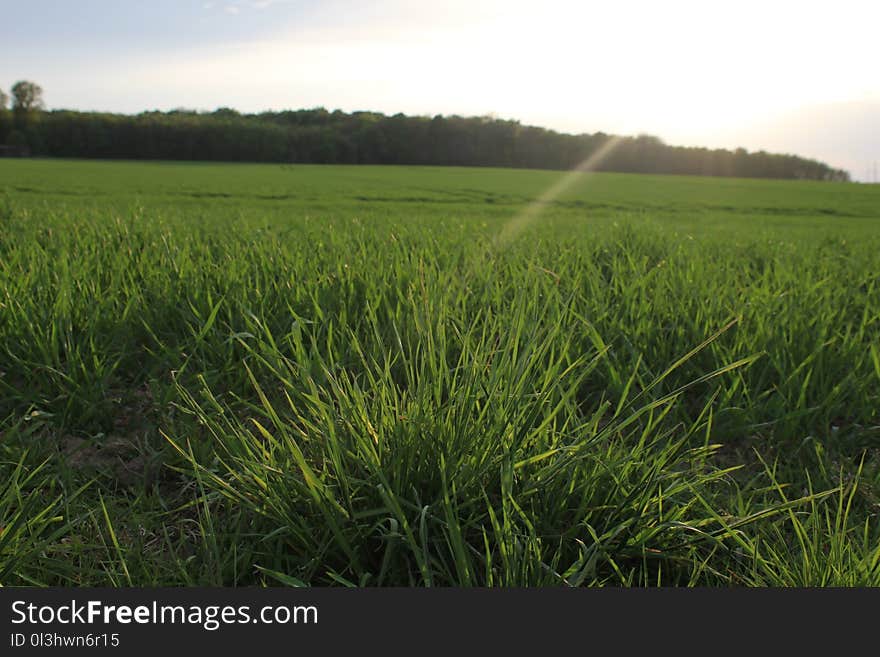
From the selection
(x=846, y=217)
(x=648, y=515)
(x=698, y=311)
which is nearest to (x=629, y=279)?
(x=698, y=311)

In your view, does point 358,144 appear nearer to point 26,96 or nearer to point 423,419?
point 26,96

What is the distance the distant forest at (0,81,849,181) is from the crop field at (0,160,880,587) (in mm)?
62025

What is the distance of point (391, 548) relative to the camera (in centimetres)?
129

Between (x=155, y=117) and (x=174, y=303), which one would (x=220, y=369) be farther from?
(x=155, y=117)

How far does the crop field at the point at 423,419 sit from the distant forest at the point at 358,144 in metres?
62.0

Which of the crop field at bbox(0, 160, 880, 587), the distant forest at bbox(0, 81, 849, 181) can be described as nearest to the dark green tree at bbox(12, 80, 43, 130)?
the distant forest at bbox(0, 81, 849, 181)

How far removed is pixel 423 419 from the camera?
1380 mm

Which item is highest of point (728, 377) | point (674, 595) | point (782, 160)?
point (782, 160)

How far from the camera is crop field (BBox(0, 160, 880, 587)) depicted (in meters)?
1.35

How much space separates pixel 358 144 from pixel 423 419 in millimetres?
66583

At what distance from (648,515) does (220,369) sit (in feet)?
5.62

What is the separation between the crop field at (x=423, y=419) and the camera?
1349 mm

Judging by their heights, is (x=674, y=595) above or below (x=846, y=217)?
below

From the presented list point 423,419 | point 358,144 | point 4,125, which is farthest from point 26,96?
point 423,419
